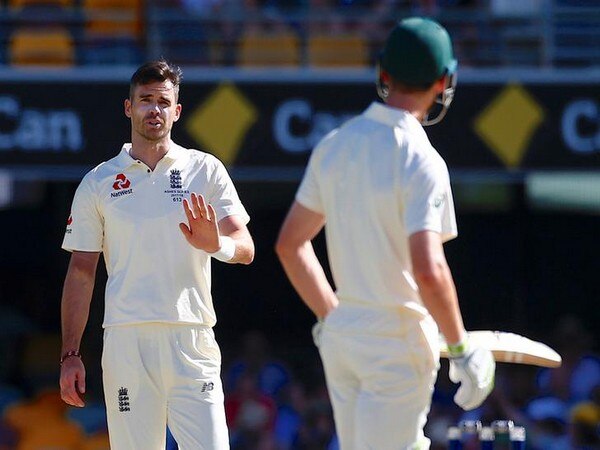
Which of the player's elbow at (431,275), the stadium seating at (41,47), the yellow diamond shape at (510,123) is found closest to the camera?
the player's elbow at (431,275)

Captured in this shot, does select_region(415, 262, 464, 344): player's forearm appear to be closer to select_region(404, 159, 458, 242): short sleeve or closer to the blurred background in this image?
select_region(404, 159, 458, 242): short sleeve

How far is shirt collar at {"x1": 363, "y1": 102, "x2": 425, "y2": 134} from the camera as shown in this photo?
3.74 meters

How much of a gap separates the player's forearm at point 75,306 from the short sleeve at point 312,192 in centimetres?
112

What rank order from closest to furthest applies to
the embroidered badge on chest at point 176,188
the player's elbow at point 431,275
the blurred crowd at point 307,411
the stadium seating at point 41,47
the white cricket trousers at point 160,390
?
the player's elbow at point 431,275, the white cricket trousers at point 160,390, the embroidered badge on chest at point 176,188, the blurred crowd at point 307,411, the stadium seating at point 41,47

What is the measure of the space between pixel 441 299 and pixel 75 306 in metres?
1.52

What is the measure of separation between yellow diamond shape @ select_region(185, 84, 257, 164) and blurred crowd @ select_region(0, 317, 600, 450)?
5.46ft

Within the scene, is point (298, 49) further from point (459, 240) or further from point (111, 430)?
point (111, 430)

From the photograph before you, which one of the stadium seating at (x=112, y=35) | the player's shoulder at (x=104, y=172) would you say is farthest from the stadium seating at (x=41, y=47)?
the player's shoulder at (x=104, y=172)

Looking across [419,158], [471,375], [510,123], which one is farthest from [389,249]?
[510,123]

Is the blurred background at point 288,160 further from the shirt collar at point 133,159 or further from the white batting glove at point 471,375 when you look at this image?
the white batting glove at point 471,375

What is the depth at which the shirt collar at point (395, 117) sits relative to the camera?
→ 12.3 feet

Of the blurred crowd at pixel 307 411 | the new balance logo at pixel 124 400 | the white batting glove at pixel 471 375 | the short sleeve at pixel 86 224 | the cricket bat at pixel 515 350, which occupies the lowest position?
the blurred crowd at pixel 307 411

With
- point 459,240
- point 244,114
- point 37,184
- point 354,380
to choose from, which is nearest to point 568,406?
point 459,240

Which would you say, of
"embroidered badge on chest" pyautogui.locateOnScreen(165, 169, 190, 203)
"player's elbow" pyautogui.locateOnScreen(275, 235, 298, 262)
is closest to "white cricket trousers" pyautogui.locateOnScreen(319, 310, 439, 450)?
"player's elbow" pyautogui.locateOnScreen(275, 235, 298, 262)
